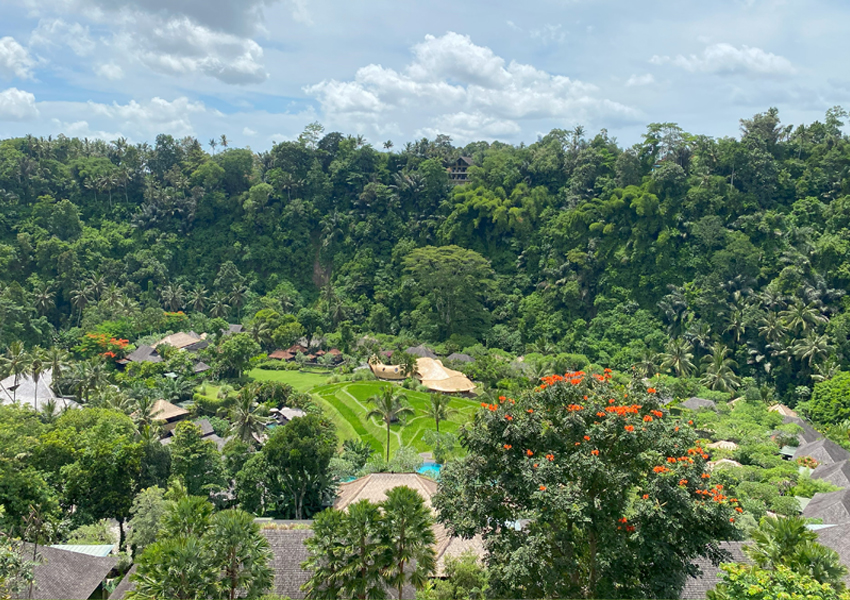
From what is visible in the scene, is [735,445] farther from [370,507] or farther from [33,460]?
[33,460]

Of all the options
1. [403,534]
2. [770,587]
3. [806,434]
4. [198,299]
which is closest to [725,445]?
[806,434]

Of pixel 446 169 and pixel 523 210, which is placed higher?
pixel 446 169

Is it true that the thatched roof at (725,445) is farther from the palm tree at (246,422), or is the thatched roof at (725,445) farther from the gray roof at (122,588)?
the gray roof at (122,588)

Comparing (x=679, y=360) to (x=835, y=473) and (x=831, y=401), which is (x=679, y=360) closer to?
(x=831, y=401)

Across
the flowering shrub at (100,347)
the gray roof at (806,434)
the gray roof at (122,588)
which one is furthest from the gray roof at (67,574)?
the gray roof at (806,434)

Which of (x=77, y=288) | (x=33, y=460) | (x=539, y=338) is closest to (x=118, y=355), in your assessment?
(x=77, y=288)

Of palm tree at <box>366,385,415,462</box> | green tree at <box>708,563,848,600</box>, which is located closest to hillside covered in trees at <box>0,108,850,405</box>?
palm tree at <box>366,385,415,462</box>

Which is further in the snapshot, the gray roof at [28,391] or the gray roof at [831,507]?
the gray roof at [28,391]
